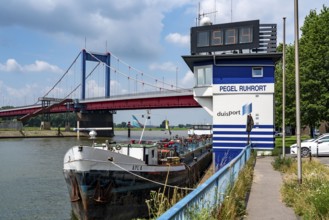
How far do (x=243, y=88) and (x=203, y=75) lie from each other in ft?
9.34

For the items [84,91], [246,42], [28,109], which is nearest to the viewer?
[246,42]

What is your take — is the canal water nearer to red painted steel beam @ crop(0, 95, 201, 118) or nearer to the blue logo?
the blue logo

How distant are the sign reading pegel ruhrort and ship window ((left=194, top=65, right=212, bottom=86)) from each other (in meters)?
0.84

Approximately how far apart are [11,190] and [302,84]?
2520 cm

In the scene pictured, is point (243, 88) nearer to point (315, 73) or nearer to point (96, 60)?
point (315, 73)

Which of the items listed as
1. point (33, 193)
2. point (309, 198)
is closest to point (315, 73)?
point (33, 193)

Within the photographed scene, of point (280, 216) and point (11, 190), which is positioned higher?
point (280, 216)

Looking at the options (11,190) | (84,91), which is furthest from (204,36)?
(84,91)

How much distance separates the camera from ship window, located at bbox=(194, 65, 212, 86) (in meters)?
26.0

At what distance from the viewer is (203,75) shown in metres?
26.3

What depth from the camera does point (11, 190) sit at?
22375 mm

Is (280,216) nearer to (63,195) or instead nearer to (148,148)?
(148,148)

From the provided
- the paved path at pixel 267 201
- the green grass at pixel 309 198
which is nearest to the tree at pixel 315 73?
the paved path at pixel 267 201

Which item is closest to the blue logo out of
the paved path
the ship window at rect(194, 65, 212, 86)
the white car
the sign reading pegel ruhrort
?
the sign reading pegel ruhrort
